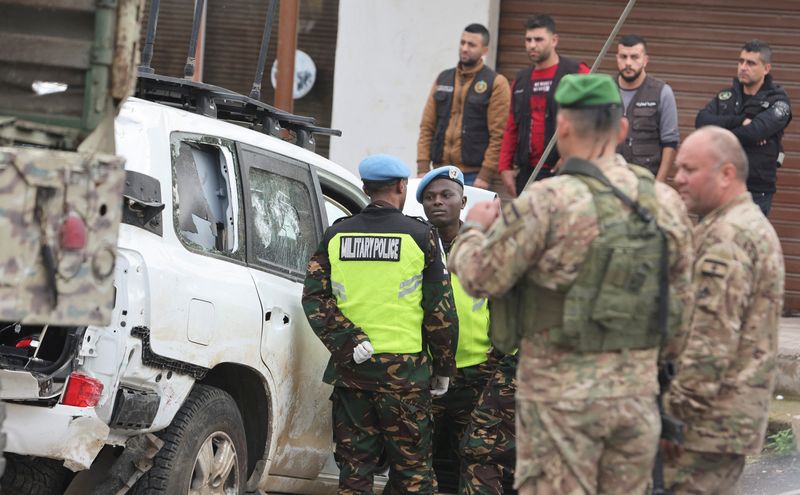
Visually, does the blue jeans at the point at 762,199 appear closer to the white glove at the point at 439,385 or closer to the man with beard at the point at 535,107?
the man with beard at the point at 535,107

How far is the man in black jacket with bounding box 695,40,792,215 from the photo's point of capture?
895 centimetres

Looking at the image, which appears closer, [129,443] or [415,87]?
[129,443]

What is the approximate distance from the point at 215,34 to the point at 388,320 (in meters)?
7.06

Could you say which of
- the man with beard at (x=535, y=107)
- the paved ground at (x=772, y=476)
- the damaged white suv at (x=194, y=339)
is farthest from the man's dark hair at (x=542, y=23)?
the paved ground at (x=772, y=476)

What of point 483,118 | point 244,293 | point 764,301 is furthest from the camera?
point 483,118

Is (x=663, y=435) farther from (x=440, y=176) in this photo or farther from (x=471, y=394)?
(x=440, y=176)

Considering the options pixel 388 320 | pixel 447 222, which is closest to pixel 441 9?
pixel 447 222

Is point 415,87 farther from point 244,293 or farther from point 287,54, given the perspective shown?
point 244,293

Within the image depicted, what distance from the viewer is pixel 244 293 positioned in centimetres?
561

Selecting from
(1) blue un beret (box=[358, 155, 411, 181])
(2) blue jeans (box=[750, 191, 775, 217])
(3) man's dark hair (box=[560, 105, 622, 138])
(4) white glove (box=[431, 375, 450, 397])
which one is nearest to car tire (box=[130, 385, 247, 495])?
(4) white glove (box=[431, 375, 450, 397])

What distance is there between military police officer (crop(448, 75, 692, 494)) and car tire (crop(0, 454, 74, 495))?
2.11 metres

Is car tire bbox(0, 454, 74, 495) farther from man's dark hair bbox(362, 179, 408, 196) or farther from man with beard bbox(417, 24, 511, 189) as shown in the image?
man with beard bbox(417, 24, 511, 189)

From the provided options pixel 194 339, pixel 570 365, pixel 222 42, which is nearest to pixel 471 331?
pixel 194 339

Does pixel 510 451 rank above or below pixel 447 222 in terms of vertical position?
below
